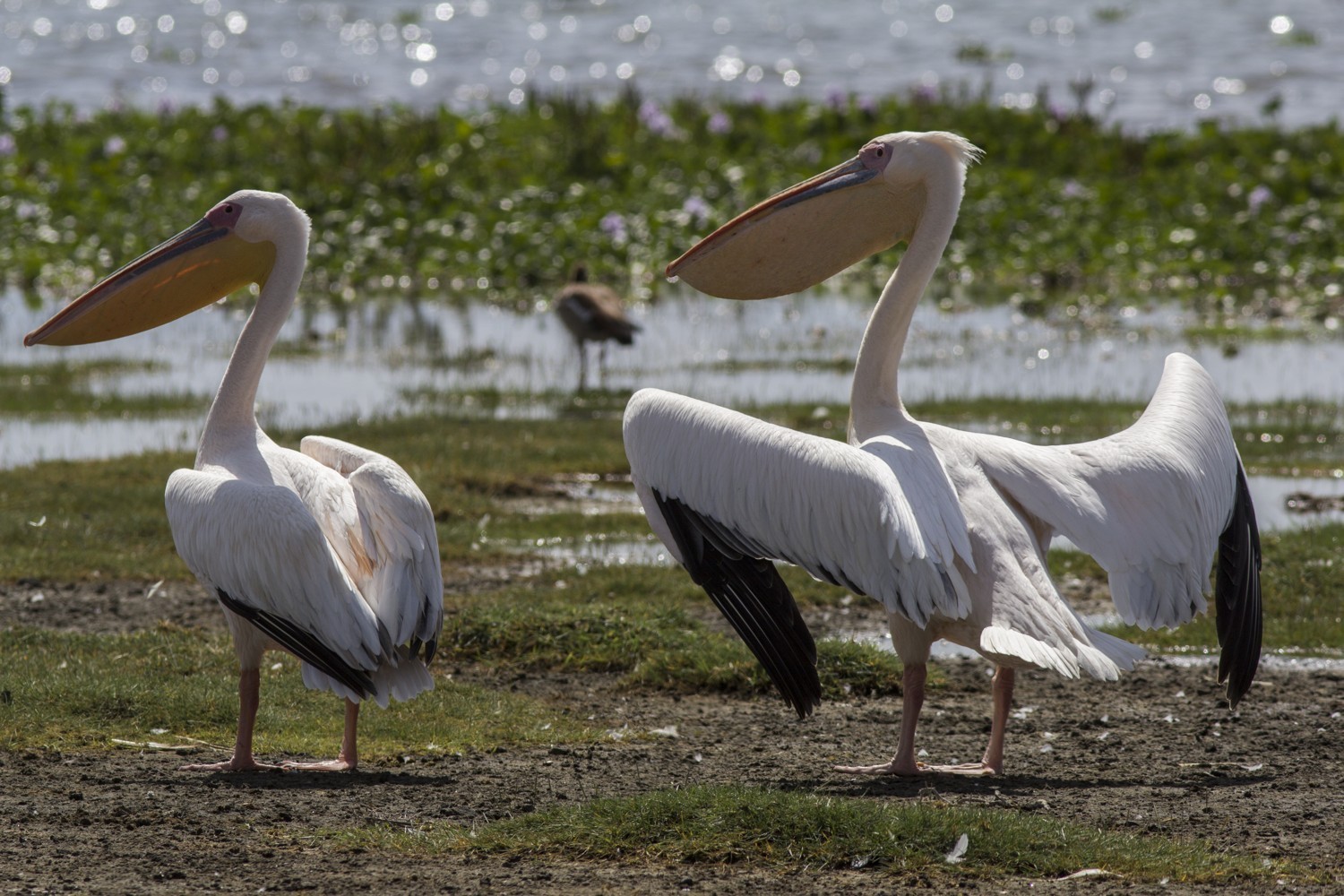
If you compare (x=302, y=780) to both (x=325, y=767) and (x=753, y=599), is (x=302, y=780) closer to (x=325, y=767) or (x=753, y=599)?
(x=325, y=767)

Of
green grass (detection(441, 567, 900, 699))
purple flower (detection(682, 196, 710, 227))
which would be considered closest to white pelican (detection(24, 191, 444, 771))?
green grass (detection(441, 567, 900, 699))

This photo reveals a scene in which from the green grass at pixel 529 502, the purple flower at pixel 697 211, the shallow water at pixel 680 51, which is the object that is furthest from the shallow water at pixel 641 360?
the shallow water at pixel 680 51

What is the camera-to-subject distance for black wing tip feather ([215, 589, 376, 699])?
4430mm

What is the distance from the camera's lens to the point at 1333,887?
360cm

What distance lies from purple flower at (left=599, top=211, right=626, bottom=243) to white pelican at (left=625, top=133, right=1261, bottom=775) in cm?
1120

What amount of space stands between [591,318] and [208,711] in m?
7.20

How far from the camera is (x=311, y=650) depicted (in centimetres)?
445

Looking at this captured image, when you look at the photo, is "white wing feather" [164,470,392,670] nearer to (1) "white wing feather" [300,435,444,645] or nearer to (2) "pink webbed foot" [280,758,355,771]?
(1) "white wing feather" [300,435,444,645]

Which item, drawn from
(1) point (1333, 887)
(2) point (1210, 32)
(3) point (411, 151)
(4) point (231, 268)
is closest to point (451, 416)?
(4) point (231, 268)

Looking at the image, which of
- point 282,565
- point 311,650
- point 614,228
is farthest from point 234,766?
point 614,228

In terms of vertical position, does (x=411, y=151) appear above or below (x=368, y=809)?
above

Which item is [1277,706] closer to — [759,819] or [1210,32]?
[759,819]

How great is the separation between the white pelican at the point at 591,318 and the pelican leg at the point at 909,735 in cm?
737

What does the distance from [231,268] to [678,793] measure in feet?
8.09
